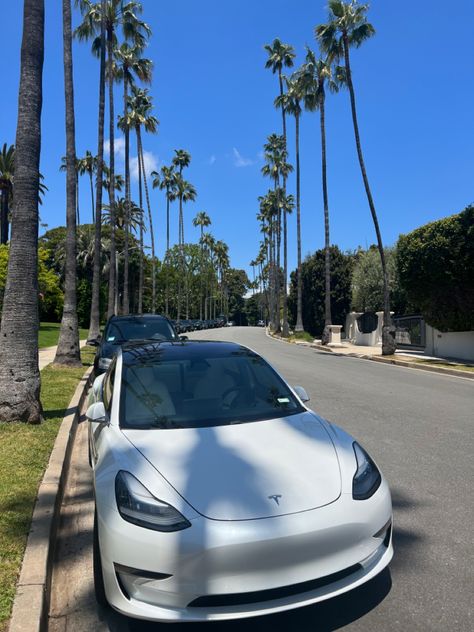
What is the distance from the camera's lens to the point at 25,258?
7.18 meters

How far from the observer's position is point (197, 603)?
8.45 ft

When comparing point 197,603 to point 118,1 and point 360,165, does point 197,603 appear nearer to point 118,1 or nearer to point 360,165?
point 360,165

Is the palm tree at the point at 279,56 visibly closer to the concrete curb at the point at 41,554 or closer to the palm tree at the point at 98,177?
the palm tree at the point at 98,177

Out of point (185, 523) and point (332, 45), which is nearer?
point (185, 523)

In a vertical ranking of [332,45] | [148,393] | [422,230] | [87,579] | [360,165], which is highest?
[332,45]

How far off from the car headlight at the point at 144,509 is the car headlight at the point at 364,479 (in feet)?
3.37

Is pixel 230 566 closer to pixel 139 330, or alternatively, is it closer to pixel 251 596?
pixel 251 596

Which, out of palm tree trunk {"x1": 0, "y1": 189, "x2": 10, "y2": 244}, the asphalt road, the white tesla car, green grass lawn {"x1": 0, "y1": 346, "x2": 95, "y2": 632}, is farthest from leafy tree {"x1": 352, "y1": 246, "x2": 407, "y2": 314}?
the white tesla car

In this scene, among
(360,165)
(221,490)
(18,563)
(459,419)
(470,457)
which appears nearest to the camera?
(221,490)

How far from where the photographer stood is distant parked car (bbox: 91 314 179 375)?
10.2 m

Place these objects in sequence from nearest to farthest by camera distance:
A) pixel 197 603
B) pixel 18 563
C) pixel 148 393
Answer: pixel 197 603, pixel 18 563, pixel 148 393

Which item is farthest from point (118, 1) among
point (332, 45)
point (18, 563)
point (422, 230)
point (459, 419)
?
point (18, 563)

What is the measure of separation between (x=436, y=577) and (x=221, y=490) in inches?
65.9

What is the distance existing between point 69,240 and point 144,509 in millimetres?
13135
